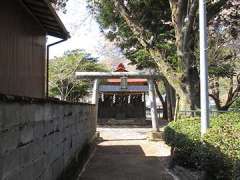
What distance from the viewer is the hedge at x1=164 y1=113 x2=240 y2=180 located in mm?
7660

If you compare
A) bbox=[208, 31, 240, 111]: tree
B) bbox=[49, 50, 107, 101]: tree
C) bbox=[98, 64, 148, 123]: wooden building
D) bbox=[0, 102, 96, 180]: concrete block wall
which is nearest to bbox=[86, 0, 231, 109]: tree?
bbox=[208, 31, 240, 111]: tree

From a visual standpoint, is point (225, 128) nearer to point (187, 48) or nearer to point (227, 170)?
point (227, 170)

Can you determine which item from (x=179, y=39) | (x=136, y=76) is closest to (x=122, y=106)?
(x=136, y=76)

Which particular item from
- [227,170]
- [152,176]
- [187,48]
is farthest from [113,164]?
[227,170]

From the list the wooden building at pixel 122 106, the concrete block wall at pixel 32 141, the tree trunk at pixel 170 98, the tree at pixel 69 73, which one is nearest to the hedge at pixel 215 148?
the concrete block wall at pixel 32 141

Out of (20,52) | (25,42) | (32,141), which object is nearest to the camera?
(32,141)

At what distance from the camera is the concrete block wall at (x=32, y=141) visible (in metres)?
5.32

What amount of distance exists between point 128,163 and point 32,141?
8.73 m

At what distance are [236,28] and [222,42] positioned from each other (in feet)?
2.95

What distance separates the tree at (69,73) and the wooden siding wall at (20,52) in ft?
88.7

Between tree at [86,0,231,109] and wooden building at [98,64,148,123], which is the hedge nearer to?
tree at [86,0,231,109]

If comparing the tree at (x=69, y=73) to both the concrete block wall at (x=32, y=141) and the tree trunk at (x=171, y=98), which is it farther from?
the concrete block wall at (x=32, y=141)

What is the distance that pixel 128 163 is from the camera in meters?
15.2

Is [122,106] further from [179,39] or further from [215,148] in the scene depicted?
[215,148]
